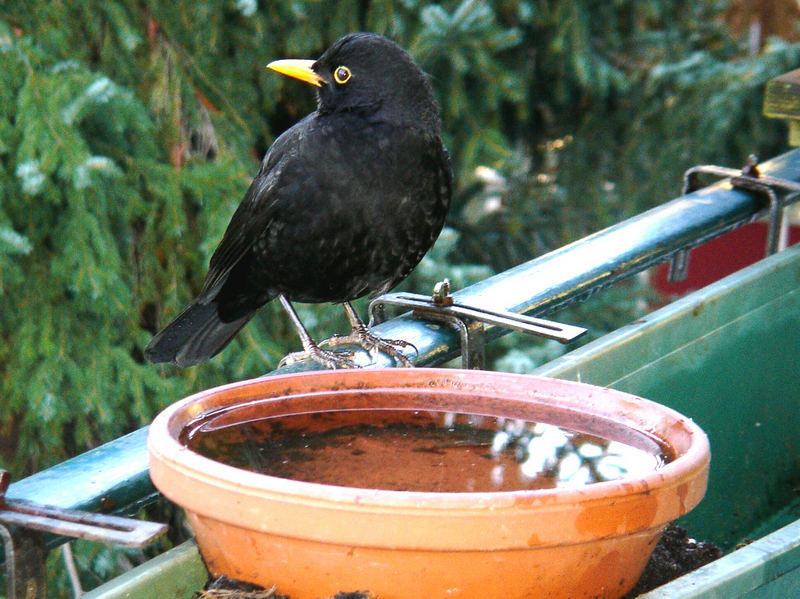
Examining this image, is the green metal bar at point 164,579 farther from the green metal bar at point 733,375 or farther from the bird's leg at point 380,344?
the green metal bar at point 733,375

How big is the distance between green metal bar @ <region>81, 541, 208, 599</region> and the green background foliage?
2055 mm

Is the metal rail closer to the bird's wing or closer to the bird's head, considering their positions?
the bird's head

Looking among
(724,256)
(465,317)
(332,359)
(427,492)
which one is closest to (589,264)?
(465,317)

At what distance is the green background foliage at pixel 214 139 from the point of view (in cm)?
338

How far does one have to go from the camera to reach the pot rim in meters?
1.02

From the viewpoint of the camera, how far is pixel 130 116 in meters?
3.41

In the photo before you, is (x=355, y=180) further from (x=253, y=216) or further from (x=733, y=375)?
(x=733, y=375)

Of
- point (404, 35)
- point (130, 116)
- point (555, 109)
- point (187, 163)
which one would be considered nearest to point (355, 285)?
point (130, 116)

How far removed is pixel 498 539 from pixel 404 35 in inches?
128

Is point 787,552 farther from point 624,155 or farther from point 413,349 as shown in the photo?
point 624,155

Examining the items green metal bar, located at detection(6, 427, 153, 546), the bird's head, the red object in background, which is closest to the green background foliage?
the bird's head

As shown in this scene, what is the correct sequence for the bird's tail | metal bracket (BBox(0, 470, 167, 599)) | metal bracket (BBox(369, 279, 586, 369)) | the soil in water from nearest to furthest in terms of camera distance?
metal bracket (BBox(0, 470, 167, 599)) → the soil in water → metal bracket (BBox(369, 279, 586, 369)) → the bird's tail

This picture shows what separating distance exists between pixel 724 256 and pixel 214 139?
4.45 meters

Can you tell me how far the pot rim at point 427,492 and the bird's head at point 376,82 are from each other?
113cm
